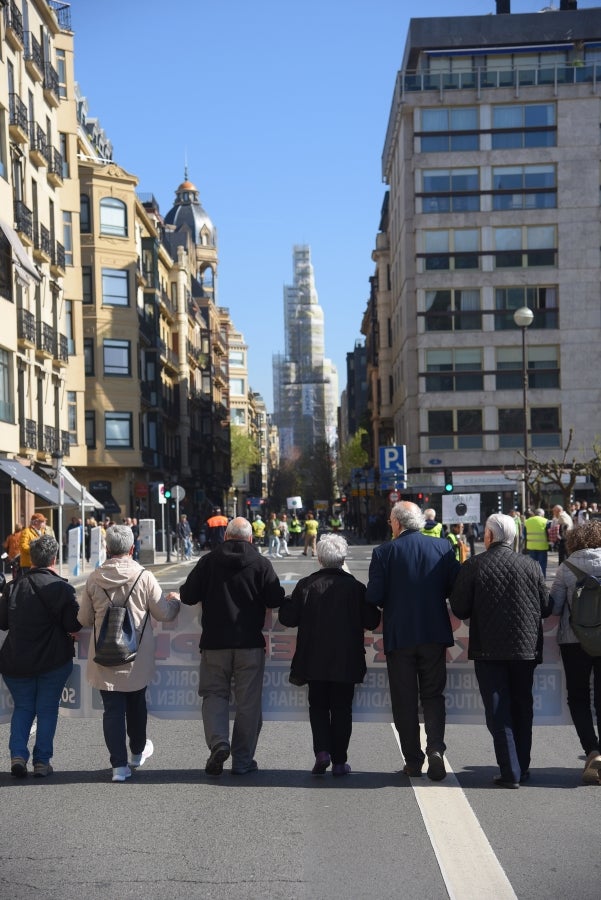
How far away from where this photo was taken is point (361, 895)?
5.40 metres

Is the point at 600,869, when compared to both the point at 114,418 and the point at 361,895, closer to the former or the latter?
the point at 361,895

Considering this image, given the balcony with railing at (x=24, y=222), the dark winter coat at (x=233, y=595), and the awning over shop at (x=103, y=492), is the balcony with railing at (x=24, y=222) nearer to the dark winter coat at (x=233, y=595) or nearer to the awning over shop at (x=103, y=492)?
the awning over shop at (x=103, y=492)

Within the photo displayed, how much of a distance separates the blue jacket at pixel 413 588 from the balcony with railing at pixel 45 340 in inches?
1274

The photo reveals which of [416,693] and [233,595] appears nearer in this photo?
[416,693]

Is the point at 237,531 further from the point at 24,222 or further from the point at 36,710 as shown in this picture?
the point at 24,222

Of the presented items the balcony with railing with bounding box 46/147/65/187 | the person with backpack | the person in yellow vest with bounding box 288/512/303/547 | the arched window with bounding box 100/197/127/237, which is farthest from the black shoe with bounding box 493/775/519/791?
the person in yellow vest with bounding box 288/512/303/547

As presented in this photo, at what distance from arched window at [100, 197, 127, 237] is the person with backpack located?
50824mm

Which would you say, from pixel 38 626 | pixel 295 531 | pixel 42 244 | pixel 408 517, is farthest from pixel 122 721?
pixel 295 531

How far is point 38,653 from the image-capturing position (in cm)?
808

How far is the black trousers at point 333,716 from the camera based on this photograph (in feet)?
26.4

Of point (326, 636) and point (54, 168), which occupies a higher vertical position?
point (54, 168)

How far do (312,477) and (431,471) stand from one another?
96.6 meters

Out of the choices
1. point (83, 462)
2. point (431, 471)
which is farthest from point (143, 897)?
point (431, 471)

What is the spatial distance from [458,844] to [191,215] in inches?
4919
